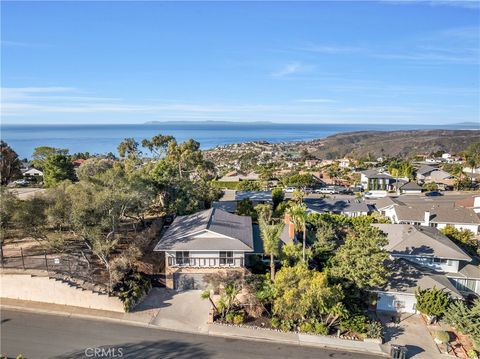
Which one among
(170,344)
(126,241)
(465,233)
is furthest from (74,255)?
(465,233)

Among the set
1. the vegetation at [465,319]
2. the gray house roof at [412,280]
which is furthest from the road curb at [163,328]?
the gray house roof at [412,280]

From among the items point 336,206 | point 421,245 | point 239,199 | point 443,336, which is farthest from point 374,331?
point 239,199

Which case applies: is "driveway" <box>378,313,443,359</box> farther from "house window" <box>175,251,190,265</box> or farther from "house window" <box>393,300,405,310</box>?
"house window" <box>175,251,190,265</box>

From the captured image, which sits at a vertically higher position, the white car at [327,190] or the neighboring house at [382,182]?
the neighboring house at [382,182]

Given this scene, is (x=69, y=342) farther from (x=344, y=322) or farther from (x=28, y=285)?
(x=344, y=322)

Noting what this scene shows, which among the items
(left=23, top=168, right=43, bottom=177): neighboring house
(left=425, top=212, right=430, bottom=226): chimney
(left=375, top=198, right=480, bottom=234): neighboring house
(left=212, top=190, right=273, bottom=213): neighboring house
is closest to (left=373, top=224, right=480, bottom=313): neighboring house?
(left=425, top=212, right=430, bottom=226): chimney

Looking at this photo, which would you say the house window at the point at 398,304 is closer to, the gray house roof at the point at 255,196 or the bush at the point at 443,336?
the bush at the point at 443,336

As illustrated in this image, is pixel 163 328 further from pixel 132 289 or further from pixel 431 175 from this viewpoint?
pixel 431 175
